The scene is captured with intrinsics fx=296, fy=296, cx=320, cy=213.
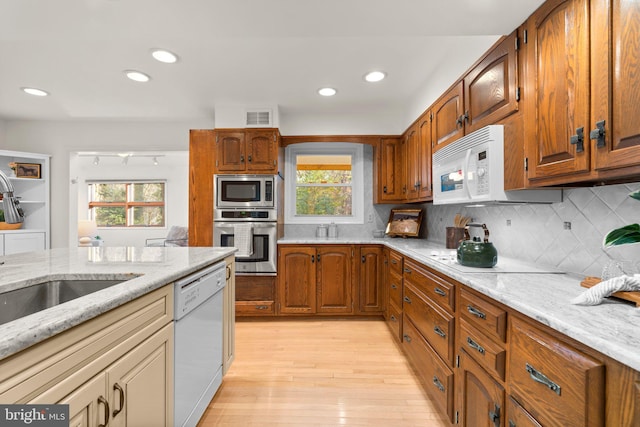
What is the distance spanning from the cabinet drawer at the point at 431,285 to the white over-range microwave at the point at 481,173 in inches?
20.1

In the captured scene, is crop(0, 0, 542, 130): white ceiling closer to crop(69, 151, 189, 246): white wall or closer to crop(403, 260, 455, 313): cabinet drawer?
crop(403, 260, 455, 313): cabinet drawer

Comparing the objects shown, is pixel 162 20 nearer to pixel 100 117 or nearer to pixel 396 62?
pixel 396 62

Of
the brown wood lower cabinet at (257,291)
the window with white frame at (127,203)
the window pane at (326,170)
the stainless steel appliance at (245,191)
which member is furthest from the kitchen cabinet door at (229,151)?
the window with white frame at (127,203)

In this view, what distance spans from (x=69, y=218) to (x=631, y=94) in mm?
5365

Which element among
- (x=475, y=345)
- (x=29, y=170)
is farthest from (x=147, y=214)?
(x=475, y=345)

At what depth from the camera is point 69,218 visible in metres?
4.01

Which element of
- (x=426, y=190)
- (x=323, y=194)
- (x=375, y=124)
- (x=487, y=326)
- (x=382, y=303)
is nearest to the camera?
(x=487, y=326)

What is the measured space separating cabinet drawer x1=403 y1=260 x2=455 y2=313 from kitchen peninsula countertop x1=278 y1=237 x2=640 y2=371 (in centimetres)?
11

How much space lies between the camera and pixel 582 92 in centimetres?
108

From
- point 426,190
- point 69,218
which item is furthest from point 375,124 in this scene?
point 69,218

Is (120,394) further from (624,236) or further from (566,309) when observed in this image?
(624,236)

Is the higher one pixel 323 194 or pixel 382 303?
pixel 323 194

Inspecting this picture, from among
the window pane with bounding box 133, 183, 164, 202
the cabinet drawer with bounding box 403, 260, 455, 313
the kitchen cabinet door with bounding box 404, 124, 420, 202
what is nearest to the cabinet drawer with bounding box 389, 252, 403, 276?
the cabinet drawer with bounding box 403, 260, 455, 313

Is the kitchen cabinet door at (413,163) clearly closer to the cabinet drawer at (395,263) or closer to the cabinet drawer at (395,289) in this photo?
the cabinet drawer at (395,263)
